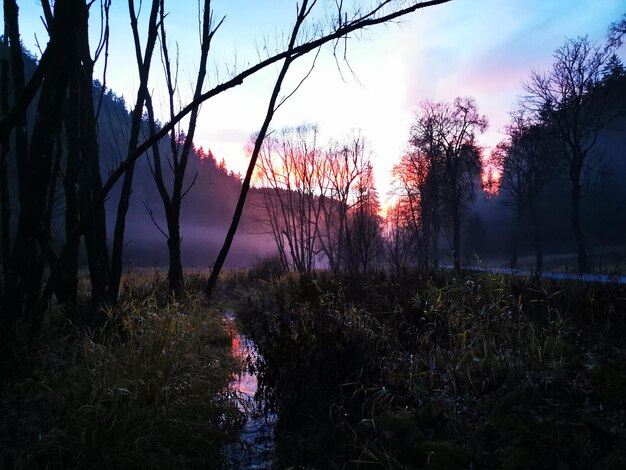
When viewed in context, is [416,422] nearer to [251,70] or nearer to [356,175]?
[251,70]

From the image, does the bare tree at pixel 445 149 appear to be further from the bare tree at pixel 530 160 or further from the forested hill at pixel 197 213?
the forested hill at pixel 197 213

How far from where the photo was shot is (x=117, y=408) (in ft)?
9.05

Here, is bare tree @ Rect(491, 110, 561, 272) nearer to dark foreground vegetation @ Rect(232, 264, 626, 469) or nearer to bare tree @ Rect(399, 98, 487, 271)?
bare tree @ Rect(399, 98, 487, 271)

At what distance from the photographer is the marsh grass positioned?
252 cm

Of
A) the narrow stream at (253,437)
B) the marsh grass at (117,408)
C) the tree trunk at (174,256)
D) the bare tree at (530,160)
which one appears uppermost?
the bare tree at (530,160)

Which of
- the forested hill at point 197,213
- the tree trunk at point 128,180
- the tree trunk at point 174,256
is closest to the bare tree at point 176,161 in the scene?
the tree trunk at point 174,256

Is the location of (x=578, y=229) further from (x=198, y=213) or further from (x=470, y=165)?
(x=198, y=213)

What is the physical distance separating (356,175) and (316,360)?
28.6m

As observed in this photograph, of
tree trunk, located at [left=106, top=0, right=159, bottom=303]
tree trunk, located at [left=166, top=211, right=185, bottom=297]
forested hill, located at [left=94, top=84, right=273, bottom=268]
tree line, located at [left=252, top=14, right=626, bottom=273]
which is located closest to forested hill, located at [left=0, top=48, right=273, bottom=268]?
forested hill, located at [left=94, top=84, right=273, bottom=268]

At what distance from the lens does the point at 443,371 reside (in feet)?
12.8

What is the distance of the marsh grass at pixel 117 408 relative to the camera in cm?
252

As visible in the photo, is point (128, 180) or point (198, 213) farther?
point (198, 213)

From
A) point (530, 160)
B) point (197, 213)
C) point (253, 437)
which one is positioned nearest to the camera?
point (253, 437)

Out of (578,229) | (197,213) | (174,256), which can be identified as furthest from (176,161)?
(197,213)
